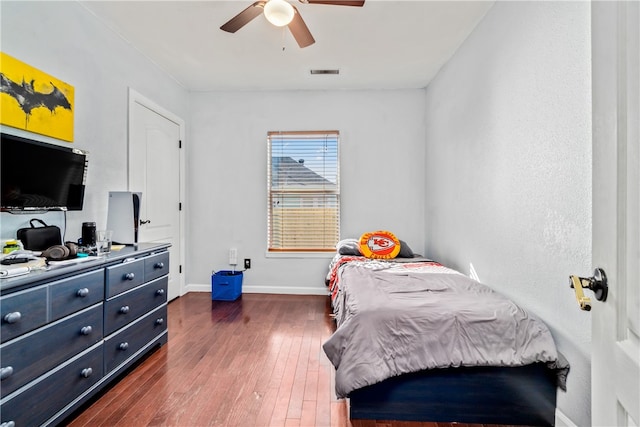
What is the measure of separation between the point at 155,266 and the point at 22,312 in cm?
109

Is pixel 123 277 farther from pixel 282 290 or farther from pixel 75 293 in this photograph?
pixel 282 290

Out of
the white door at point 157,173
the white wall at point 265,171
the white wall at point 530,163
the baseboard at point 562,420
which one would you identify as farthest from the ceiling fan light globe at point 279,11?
the baseboard at point 562,420

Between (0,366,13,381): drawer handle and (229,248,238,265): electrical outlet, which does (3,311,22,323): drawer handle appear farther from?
(229,248,238,265): electrical outlet

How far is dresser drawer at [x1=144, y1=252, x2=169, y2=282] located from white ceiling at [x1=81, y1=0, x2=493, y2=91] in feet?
6.37

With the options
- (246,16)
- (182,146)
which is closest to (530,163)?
(246,16)

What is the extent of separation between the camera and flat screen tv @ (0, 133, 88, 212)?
70.3 inches

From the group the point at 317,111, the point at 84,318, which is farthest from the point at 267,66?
the point at 84,318

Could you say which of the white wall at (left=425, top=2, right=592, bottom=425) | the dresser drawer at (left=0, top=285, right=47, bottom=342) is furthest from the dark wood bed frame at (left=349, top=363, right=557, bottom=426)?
the dresser drawer at (left=0, top=285, right=47, bottom=342)

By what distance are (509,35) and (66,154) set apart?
3.09 metres

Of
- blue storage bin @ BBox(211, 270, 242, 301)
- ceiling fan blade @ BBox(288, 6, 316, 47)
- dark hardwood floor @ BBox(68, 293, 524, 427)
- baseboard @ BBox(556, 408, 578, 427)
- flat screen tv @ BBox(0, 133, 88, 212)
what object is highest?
ceiling fan blade @ BBox(288, 6, 316, 47)

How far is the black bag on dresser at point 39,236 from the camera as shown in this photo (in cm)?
192

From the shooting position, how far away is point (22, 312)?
1.41 m

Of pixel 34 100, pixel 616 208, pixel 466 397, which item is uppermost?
pixel 34 100

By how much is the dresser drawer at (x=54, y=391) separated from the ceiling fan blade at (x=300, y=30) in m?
2.40
